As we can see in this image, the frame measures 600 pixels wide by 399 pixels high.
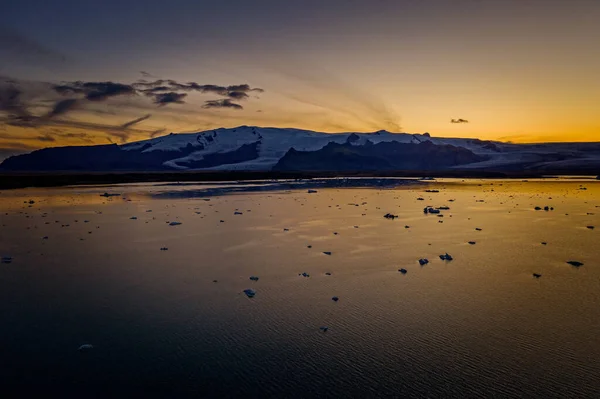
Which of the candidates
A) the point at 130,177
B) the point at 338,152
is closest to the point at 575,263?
the point at 130,177

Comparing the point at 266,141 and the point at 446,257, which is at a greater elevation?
the point at 266,141

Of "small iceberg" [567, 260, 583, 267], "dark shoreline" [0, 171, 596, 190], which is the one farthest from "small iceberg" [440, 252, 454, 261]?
"dark shoreline" [0, 171, 596, 190]

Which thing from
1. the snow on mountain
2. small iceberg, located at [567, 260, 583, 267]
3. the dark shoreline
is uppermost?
the snow on mountain

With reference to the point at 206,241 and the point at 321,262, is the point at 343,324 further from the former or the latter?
the point at 206,241

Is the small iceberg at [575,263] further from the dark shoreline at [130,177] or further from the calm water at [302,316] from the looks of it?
the dark shoreline at [130,177]

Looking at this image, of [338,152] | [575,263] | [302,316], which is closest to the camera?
[302,316]

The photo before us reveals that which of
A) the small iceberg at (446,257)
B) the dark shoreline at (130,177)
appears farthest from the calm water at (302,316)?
the dark shoreline at (130,177)

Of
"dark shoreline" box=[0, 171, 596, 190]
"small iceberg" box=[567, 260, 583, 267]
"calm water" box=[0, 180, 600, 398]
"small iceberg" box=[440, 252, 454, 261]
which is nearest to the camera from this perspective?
"calm water" box=[0, 180, 600, 398]

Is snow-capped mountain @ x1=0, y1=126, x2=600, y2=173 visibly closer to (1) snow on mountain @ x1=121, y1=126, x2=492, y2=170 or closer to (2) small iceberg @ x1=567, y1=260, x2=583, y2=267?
(1) snow on mountain @ x1=121, y1=126, x2=492, y2=170

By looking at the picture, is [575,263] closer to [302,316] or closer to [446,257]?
[446,257]
